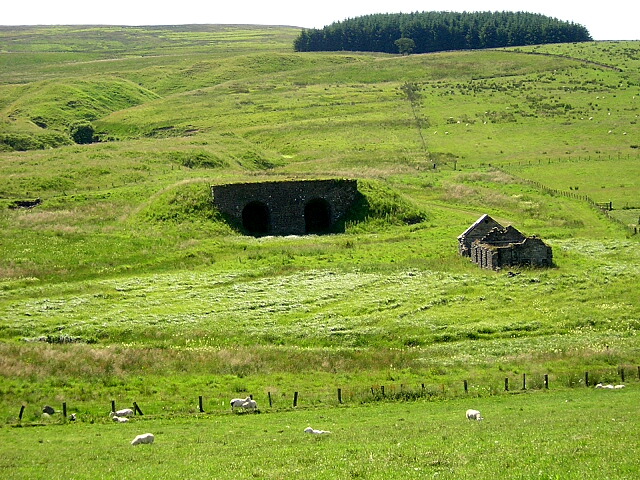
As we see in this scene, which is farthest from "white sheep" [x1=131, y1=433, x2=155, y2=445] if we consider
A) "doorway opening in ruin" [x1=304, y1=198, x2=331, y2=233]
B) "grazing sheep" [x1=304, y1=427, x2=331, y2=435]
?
"doorway opening in ruin" [x1=304, y1=198, x2=331, y2=233]

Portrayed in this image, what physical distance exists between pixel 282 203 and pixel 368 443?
51.3 m

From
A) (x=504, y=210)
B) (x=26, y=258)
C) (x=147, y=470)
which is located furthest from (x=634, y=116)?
(x=147, y=470)

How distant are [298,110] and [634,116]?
55800mm

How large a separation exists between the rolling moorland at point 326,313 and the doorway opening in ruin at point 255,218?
11.4 feet

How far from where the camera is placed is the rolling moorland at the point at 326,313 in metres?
23.8

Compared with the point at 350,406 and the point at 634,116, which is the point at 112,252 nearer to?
the point at 350,406

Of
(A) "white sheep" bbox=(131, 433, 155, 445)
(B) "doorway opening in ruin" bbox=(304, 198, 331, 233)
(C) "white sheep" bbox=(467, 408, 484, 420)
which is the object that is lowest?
(B) "doorway opening in ruin" bbox=(304, 198, 331, 233)

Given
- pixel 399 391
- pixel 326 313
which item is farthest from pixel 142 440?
pixel 326 313

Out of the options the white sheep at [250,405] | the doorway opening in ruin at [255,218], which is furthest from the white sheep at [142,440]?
the doorway opening in ruin at [255,218]

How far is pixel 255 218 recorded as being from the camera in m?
77.1

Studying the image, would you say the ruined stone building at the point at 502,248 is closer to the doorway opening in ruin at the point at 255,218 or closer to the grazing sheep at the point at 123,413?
the doorway opening in ruin at the point at 255,218

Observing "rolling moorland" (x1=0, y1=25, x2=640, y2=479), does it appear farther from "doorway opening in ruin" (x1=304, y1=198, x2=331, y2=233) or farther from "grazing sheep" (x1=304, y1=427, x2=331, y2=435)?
"doorway opening in ruin" (x1=304, y1=198, x2=331, y2=233)

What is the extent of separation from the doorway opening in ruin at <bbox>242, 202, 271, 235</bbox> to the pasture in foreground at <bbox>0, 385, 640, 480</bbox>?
1763 inches

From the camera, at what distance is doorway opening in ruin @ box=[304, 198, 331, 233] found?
76.9 meters
